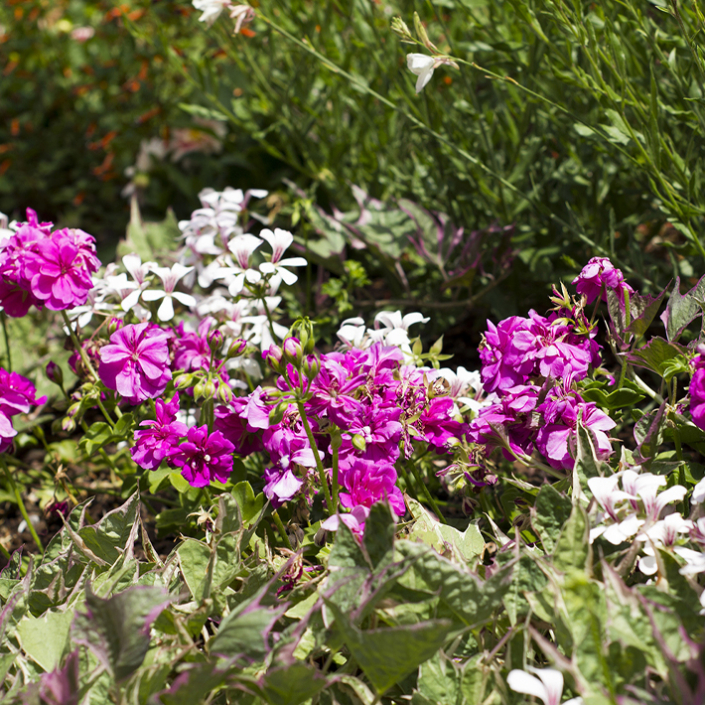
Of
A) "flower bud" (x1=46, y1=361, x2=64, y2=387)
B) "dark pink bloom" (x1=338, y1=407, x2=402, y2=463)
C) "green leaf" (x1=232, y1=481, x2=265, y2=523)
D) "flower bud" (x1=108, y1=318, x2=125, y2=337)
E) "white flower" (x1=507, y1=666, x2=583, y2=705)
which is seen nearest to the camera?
"white flower" (x1=507, y1=666, x2=583, y2=705)

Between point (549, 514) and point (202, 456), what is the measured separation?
62 cm

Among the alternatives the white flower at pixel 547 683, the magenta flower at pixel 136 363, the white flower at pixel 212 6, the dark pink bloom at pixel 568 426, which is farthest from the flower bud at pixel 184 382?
the white flower at pixel 212 6

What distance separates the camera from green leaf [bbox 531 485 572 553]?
1.06 m

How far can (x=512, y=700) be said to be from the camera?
0.92 metres

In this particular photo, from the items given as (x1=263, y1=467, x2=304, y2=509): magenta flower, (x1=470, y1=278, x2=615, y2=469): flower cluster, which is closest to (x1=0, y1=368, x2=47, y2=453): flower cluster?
(x1=263, y1=467, x2=304, y2=509): magenta flower

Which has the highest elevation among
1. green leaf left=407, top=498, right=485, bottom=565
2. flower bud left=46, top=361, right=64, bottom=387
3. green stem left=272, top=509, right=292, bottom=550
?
green leaf left=407, top=498, right=485, bottom=565

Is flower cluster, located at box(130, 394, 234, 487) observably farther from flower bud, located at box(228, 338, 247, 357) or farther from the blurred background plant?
the blurred background plant

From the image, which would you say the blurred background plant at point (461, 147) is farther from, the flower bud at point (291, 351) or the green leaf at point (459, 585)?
the green leaf at point (459, 585)

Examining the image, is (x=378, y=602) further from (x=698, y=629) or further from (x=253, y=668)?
(x=698, y=629)

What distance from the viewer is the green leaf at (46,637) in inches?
38.7

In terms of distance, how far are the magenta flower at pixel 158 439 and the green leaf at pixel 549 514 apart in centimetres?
63

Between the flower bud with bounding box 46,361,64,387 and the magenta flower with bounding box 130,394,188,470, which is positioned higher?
the magenta flower with bounding box 130,394,188,470

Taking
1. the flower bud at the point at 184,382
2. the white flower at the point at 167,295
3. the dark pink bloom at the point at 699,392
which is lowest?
the flower bud at the point at 184,382

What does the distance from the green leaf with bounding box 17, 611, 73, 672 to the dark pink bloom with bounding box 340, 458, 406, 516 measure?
458 millimetres
